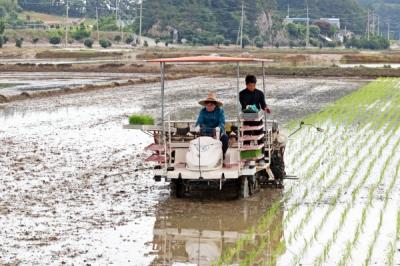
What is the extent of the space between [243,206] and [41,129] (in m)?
8.80

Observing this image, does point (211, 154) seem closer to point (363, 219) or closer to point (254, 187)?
point (254, 187)

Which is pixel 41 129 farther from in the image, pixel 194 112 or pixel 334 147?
pixel 334 147

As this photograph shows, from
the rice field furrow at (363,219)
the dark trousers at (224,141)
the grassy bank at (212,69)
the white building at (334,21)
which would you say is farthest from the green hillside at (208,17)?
the dark trousers at (224,141)

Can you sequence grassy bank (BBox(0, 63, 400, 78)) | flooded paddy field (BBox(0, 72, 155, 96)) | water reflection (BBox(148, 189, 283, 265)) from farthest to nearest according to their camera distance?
grassy bank (BBox(0, 63, 400, 78))
flooded paddy field (BBox(0, 72, 155, 96))
water reflection (BBox(148, 189, 283, 265))

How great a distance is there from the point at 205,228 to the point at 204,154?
1287 mm

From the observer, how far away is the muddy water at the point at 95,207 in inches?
315

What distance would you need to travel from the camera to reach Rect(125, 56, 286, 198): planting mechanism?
1014cm

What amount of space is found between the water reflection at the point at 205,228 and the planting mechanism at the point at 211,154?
0.27 metres

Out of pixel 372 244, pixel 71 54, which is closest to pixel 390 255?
pixel 372 244

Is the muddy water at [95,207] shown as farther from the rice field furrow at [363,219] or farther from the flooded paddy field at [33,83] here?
the flooded paddy field at [33,83]

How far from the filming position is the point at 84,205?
10.1m

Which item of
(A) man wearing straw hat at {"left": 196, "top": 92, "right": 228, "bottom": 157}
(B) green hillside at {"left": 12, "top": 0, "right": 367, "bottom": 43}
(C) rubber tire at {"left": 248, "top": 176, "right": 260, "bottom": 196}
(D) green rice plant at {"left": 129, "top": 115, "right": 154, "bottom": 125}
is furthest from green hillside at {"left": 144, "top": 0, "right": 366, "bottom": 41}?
(A) man wearing straw hat at {"left": 196, "top": 92, "right": 228, "bottom": 157}

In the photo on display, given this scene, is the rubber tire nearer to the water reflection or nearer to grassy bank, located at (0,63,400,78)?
the water reflection

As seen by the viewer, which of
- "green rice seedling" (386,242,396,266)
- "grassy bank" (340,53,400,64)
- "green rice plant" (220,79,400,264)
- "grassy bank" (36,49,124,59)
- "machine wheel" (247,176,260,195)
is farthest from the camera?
"grassy bank" (36,49,124,59)
